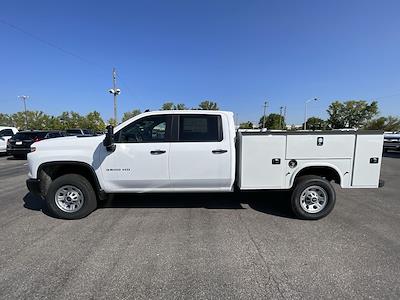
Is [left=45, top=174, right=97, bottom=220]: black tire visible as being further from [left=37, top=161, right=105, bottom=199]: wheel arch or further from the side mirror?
the side mirror

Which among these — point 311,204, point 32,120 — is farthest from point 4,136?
point 32,120

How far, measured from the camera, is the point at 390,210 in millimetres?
5254

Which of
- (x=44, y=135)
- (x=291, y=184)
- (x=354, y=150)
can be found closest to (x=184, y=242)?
(x=291, y=184)

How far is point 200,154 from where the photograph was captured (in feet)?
14.7

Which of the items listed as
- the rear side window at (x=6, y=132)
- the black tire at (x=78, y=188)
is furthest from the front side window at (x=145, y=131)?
the rear side window at (x=6, y=132)

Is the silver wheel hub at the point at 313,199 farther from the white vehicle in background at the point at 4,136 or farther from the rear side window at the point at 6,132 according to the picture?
the rear side window at the point at 6,132

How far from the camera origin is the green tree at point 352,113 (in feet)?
189

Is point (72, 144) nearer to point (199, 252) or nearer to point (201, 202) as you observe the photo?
point (201, 202)

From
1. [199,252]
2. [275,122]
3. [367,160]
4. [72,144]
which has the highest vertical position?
[275,122]

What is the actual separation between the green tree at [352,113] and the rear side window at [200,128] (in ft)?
208

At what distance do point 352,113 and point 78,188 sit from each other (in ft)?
220

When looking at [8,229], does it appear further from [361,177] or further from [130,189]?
[361,177]

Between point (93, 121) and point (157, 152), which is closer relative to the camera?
point (157, 152)

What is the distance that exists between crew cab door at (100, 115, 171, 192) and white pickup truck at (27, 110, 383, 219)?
0.06 feet
